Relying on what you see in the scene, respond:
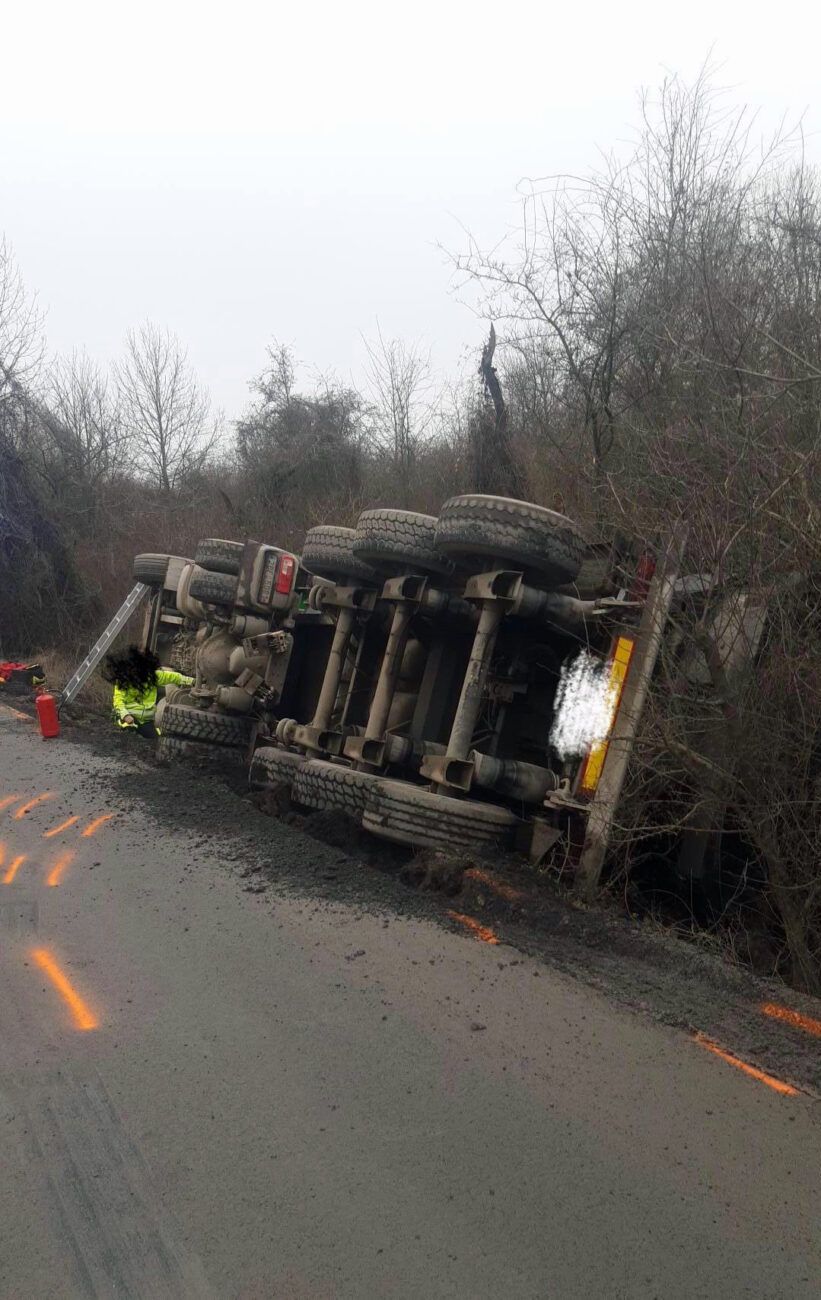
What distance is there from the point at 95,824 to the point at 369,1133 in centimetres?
425

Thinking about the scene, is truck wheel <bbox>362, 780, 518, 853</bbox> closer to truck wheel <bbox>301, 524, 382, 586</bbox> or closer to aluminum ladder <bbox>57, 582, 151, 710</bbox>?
truck wheel <bbox>301, 524, 382, 586</bbox>

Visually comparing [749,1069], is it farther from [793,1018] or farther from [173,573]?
[173,573]

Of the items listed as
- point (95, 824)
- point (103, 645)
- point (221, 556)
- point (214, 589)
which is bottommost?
point (95, 824)

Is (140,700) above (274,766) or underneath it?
underneath

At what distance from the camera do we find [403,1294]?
2.48m

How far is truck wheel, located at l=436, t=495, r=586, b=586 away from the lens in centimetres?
567

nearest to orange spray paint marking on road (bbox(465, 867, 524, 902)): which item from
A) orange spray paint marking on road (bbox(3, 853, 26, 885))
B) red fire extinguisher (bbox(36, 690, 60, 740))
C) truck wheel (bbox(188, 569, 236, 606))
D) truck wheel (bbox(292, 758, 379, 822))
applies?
truck wheel (bbox(292, 758, 379, 822))

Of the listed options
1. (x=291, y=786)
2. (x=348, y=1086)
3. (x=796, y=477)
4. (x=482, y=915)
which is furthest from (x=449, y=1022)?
(x=291, y=786)

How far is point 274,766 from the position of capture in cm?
741

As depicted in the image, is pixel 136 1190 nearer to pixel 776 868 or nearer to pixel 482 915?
pixel 482 915

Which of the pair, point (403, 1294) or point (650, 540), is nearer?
point (403, 1294)

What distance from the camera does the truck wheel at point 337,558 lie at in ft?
24.0

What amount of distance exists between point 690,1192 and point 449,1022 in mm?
1162

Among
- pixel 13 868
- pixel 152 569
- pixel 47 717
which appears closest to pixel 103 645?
pixel 152 569
